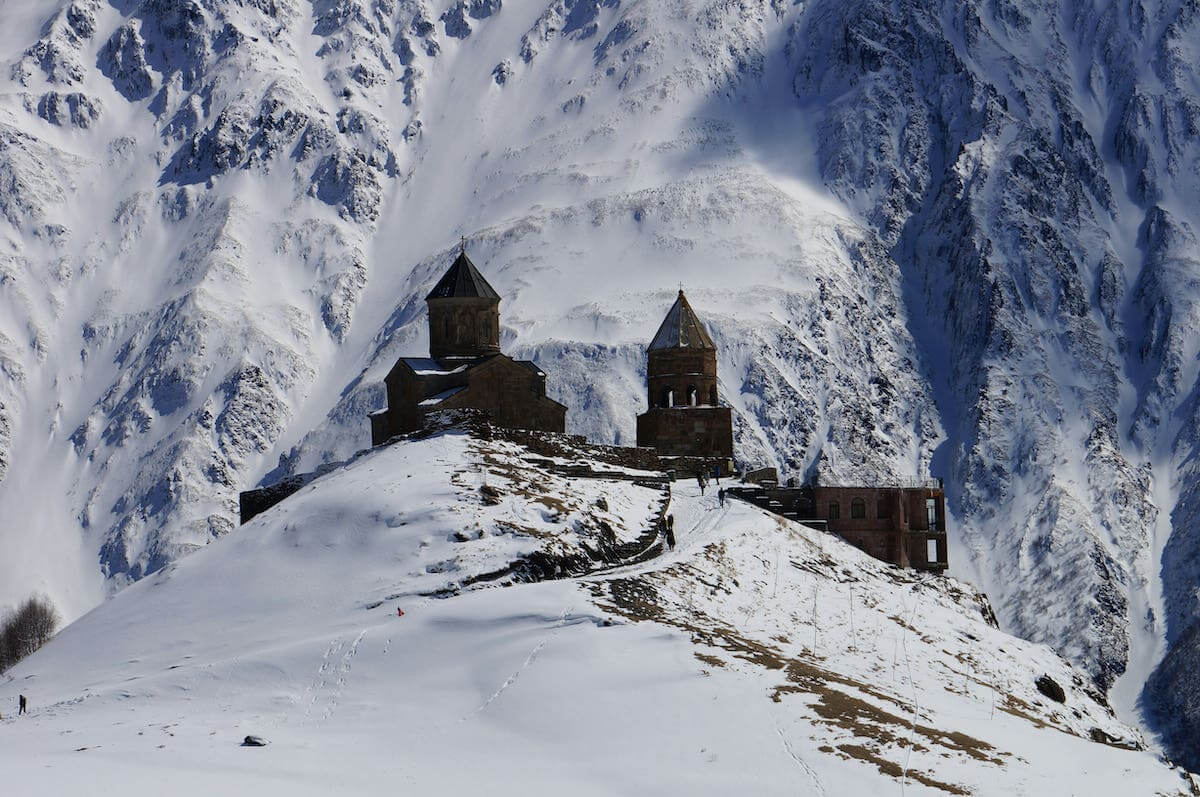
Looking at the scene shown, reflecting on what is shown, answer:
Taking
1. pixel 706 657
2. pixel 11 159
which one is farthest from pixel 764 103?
pixel 706 657

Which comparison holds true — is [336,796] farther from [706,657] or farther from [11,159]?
[11,159]

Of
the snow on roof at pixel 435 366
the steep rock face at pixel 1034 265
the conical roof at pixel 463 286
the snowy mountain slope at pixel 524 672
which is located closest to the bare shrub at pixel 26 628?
the snow on roof at pixel 435 366

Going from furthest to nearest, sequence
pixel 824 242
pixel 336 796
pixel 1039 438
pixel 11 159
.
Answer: pixel 11 159 → pixel 824 242 → pixel 1039 438 → pixel 336 796

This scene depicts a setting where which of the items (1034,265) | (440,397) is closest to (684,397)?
(440,397)

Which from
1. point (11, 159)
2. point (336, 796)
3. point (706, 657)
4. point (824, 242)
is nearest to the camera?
point (336, 796)

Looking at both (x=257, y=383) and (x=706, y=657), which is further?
(x=257, y=383)

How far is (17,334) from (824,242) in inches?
3193

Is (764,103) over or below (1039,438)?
over

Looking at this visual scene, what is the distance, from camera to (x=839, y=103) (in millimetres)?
191625

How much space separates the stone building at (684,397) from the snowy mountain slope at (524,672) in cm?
892

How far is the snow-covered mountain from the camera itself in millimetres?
158875

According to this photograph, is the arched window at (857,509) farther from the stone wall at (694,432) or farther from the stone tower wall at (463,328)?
the stone tower wall at (463,328)

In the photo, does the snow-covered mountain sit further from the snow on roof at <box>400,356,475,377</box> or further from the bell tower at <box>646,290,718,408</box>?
the snow on roof at <box>400,356,475,377</box>

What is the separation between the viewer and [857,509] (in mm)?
82375
